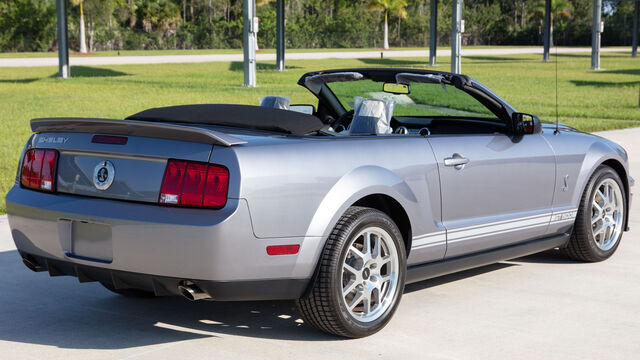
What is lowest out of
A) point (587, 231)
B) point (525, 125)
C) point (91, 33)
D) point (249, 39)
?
point (587, 231)

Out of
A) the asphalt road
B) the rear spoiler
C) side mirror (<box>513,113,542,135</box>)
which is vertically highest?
the rear spoiler

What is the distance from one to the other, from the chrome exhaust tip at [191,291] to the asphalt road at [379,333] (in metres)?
0.35

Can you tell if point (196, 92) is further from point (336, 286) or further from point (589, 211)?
point (336, 286)

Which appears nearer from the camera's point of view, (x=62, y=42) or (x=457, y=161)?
(x=457, y=161)

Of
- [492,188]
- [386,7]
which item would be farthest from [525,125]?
[386,7]

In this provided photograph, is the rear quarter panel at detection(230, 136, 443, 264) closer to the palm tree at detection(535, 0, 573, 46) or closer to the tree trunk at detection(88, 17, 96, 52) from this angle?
the tree trunk at detection(88, 17, 96, 52)

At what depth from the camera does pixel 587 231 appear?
20.9 ft

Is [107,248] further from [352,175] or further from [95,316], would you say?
[352,175]

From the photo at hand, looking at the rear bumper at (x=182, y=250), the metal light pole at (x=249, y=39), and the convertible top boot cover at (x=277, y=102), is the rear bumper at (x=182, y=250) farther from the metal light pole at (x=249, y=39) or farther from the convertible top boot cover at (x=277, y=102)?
the metal light pole at (x=249, y=39)

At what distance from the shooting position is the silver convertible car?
4.21 meters

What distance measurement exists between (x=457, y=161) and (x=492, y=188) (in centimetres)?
40

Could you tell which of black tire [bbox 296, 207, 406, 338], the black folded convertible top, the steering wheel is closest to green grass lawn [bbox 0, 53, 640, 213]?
the steering wheel

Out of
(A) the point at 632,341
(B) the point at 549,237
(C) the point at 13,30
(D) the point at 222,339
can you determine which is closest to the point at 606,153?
(B) the point at 549,237

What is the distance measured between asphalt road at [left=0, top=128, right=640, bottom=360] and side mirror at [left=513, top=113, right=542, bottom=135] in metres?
1.02
